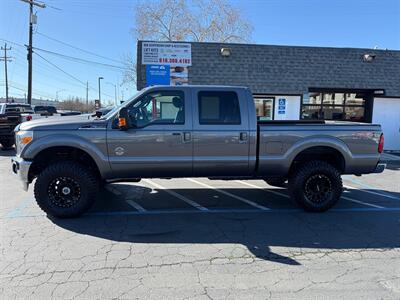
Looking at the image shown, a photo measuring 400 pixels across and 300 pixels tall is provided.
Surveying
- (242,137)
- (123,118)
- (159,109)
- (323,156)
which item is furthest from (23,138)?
(323,156)

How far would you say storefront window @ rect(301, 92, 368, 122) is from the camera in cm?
1468

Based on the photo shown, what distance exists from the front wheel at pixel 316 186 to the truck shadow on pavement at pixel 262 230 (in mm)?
206

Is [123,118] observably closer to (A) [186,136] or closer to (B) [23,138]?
(A) [186,136]

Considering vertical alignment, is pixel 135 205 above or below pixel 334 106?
below

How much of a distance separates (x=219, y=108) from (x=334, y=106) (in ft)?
37.1

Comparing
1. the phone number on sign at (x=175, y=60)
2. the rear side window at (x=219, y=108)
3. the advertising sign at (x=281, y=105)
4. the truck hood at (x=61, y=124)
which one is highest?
the phone number on sign at (x=175, y=60)

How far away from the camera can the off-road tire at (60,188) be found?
5152 mm

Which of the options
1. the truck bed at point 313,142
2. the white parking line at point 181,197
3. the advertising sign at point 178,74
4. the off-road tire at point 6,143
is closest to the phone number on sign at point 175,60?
the advertising sign at point 178,74

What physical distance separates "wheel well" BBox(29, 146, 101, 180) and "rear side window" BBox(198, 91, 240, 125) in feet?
6.51

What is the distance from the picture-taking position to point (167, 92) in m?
5.45

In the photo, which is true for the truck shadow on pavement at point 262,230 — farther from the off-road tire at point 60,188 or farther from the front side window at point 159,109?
the front side window at point 159,109

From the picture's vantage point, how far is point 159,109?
541 centimetres

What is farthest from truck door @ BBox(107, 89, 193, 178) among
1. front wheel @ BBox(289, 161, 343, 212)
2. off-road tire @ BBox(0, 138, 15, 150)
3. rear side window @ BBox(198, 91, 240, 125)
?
off-road tire @ BBox(0, 138, 15, 150)

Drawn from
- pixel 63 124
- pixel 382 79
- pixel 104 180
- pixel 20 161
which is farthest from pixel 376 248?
pixel 382 79
